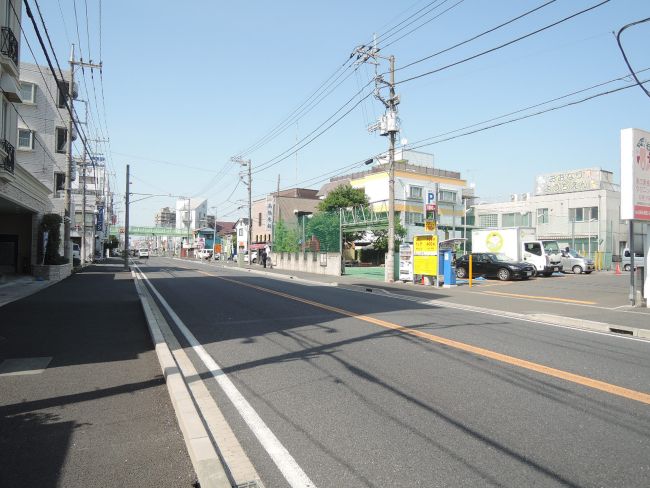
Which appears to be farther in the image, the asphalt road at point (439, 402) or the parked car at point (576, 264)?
the parked car at point (576, 264)

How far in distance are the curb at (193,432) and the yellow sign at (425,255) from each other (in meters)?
18.5

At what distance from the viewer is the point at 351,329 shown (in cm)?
1042

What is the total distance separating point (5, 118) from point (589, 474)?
2378 cm

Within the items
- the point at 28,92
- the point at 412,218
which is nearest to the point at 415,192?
the point at 412,218

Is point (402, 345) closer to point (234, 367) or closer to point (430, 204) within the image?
point (234, 367)

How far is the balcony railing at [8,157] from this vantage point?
1715 centimetres

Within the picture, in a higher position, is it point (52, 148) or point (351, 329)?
point (52, 148)

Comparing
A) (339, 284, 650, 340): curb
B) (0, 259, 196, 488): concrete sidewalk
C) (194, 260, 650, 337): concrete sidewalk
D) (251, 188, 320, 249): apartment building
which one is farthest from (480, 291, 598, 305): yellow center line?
(251, 188, 320, 249): apartment building

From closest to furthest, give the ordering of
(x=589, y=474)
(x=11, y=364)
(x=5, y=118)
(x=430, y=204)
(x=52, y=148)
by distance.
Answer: (x=589, y=474) < (x=11, y=364) < (x=5, y=118) < (x=430, y=204) < (x=52, y=148)

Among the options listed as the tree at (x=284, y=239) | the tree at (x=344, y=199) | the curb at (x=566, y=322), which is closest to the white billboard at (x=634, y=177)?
the curb at (x=566, y=322)

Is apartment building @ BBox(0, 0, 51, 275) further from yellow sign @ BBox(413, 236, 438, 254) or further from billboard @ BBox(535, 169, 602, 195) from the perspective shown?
billboard @ BBox(535, 169, 602, 195)

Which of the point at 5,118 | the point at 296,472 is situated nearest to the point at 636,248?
the point at 296,472

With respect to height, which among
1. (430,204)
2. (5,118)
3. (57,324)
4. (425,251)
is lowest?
(57,324)

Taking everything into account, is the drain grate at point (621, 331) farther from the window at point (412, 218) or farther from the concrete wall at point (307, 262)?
the window at point (412, 218)
